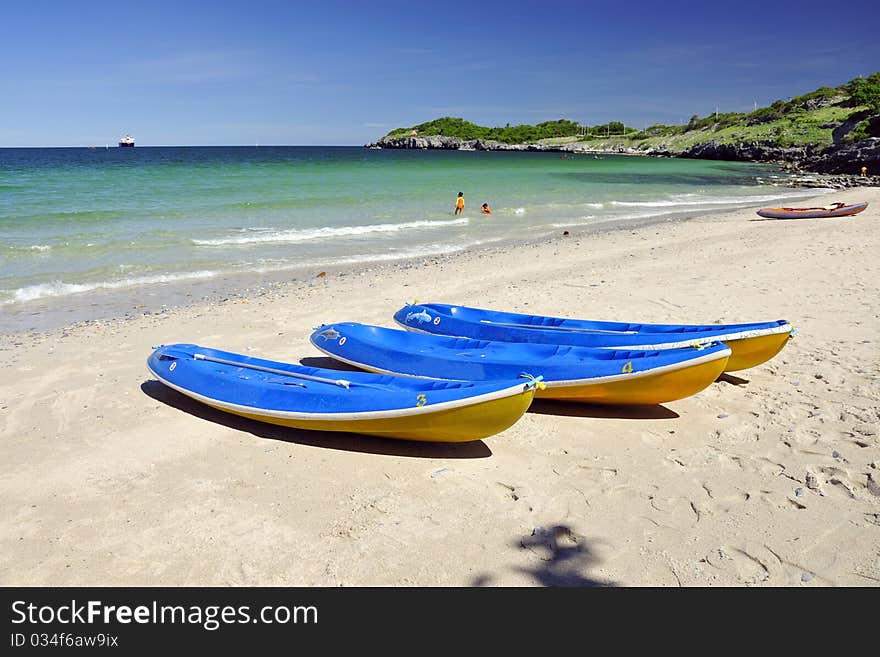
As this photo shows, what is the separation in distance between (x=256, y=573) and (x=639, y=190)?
3583 cm

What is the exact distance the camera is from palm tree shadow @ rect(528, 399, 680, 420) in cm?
597

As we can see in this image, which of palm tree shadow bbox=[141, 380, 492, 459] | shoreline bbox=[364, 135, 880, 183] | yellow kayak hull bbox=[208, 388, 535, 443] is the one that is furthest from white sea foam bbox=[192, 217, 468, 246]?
shoreline bbox=[364, 135, 880, 183]

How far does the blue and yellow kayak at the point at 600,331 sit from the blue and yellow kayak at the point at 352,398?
6.55 feet

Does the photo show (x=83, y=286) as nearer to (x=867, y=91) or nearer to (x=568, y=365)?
(x=568, y=365)

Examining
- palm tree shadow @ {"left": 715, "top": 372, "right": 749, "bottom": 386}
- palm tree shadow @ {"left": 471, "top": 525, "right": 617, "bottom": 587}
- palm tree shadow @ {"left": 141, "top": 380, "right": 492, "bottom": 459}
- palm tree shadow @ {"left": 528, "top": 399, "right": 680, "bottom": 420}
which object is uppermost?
palm tree shadow @ {"left": 715, "top": 372, "right": 749, "bottom": 386}

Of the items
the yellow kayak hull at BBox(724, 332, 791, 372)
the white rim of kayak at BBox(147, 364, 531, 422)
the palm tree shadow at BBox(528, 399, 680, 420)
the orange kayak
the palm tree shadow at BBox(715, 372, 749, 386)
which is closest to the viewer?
the white rim of kayak at BBox(147, 364, 531, 422)

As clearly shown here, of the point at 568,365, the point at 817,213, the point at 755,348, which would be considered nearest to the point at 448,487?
the point at 568,365

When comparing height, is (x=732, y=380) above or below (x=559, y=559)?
above

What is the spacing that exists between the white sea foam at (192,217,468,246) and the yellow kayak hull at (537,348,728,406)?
43.4 feet

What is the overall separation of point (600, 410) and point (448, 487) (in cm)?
205

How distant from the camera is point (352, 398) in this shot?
5.30m

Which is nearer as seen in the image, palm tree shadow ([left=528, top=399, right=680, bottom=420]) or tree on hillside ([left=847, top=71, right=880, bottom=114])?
palm tree shadow ([left=528, top=399, right=680, bottom=420])

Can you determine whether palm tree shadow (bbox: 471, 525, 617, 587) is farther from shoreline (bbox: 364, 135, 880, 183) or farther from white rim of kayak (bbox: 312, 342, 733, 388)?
shoreline (bbox: 364, 135, 880, 183)
